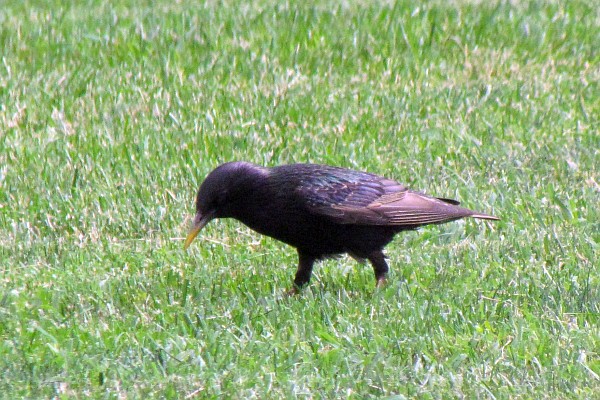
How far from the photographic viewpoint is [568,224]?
6961mm

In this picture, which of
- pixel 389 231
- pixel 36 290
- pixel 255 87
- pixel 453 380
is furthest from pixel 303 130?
pixel 453 380

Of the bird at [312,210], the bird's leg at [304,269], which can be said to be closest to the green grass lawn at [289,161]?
the bird's leg at [304,269]

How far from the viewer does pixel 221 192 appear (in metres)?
6.06

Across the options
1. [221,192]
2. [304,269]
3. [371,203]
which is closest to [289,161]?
[371,203]

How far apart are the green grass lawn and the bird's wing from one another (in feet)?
1.00

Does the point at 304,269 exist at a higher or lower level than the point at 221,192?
lower

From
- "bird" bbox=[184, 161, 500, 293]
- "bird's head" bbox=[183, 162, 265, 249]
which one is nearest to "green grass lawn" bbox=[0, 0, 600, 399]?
"bird" bbox=[184, 161, 500, 293]

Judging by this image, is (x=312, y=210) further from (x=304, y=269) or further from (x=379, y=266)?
(x=379, y=266)

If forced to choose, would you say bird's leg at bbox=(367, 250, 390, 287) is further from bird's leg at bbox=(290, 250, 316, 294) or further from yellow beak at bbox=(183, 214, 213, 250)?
yellow beak at bbox=(183, 214, 213, 250)

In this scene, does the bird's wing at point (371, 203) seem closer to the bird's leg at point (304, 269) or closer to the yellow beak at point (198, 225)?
the bird's leg at point (304, 269)

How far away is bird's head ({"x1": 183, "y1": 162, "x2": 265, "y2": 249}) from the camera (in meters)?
6.05

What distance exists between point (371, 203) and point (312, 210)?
42 centimetres

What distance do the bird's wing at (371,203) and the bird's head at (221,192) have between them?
302mm

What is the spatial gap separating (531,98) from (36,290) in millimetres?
4492
